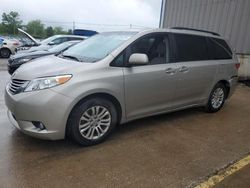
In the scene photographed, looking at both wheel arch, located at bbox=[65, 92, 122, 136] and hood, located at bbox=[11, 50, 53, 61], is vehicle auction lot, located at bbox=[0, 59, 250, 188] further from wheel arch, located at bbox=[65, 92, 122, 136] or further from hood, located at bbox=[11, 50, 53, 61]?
hood, located at bbox=[11, 50, 53, 61]

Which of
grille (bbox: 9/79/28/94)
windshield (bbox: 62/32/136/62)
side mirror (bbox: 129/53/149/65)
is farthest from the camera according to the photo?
windshield (bbox: 62/32/136/62)

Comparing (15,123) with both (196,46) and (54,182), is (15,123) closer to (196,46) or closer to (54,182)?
(54,182)

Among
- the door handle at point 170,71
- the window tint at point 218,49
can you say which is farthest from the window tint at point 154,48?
the window tint at point 218,49

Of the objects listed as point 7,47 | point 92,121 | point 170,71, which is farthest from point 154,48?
point 7,47

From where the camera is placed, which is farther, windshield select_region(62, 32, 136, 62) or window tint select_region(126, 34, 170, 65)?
window tint select_region(126, 34, 170, 65)

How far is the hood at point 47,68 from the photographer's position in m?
3.54

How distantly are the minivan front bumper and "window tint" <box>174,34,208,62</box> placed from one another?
2.23 m

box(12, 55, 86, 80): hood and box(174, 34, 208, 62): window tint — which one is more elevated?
box(174, 34, 208, 62): window tint

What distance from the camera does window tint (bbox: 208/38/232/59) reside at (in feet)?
18.0

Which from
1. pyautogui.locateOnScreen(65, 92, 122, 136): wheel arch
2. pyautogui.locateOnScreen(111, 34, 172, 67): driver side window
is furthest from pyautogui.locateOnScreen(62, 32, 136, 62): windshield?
pyautogui.locateOnScreen(65, 92, 122, 136): wheel arch

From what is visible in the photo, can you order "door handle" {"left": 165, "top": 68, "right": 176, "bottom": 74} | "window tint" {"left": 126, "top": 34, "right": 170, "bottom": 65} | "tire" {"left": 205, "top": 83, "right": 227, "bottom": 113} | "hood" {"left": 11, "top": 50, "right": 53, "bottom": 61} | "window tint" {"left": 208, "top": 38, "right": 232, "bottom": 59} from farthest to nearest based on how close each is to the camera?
1. "hood" {"left": 11, "top": 50, "right": 53, "bottom": 61}
2. "tire" {"left": 205, "top": 83, "right": 227, "bottom": 113}
3. "window tint" {"left": 208, "top": 38, "right": 232, "bottom": 59}
4. "door handle" {"left": 165, "top": 68, "right": 176, "bottom": 74}
5. "window tint" {"left": 126, "top": 34, "right": 170, "bottom": 65}

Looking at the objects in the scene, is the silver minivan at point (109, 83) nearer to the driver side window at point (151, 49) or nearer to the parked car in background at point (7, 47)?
the driver side window at point (151, 49)

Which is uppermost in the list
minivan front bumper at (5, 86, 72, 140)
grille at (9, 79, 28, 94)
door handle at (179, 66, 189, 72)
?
door handle at (179, 66, 189, 72)

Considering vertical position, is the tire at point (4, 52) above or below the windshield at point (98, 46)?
below
